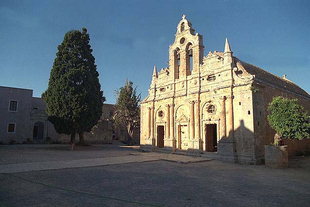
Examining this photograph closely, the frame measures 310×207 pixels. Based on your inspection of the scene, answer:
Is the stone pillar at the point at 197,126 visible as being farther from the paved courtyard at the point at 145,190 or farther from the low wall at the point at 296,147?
the paved courtyard at the point at 145,190

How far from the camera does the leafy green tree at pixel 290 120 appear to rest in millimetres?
12453

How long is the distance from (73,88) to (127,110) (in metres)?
11.8

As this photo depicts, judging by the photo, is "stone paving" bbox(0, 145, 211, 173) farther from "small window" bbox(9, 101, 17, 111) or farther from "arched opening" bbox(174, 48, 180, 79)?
"small window" bbox(9, 101, 17, 111)

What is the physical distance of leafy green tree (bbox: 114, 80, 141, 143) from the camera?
33.1 metres

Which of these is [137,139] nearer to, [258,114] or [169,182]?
[258,114]

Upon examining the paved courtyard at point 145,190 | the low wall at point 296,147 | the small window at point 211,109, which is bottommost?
the paved courtyard at point 145,190

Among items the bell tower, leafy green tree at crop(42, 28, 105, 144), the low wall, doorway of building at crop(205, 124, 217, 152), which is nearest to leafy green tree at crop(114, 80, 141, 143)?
leafy green tree at crop(42, 28, 105, 144)

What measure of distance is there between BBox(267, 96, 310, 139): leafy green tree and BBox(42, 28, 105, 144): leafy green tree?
58.2ft

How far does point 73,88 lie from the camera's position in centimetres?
2242

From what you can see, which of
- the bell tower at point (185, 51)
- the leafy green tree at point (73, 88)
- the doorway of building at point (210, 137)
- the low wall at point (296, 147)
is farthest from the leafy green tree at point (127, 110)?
the low wall at point (296, 147)

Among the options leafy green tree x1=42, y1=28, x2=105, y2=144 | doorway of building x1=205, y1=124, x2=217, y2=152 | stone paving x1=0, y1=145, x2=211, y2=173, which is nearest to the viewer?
stone paving x1=0, y1=145, x2=211, y2=173

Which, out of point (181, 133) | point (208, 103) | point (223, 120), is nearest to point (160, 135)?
point (181, 133)

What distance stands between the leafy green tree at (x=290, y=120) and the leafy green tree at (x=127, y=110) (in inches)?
895

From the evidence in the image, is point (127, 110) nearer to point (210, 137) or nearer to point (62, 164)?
point (210, 137)
